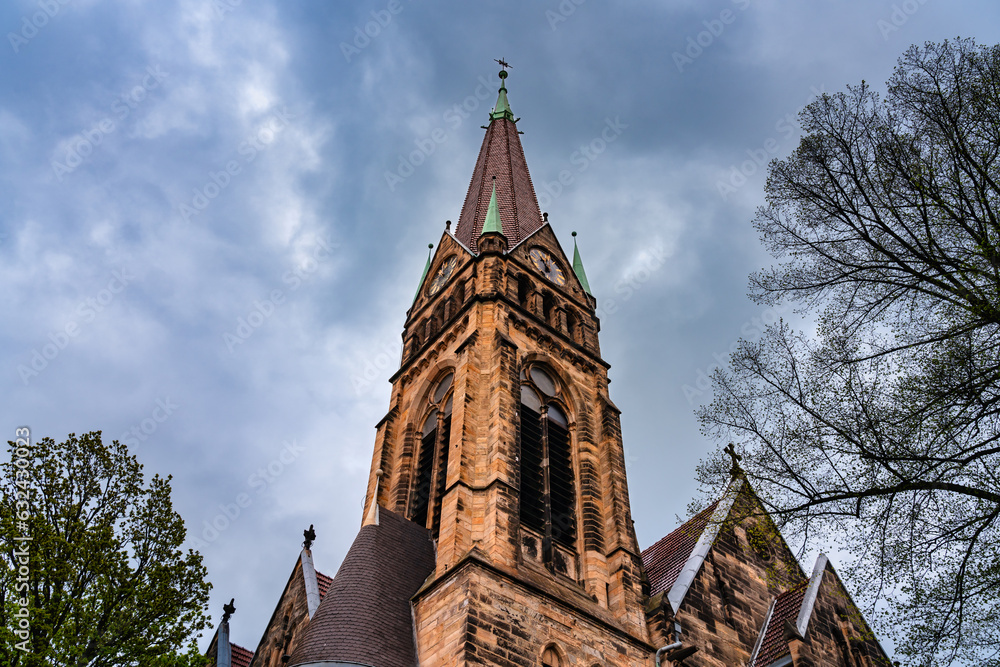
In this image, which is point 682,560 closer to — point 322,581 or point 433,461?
point 433,461

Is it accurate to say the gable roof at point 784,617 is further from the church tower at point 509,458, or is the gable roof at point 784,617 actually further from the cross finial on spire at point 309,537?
the cross finial on spire at point 309,537

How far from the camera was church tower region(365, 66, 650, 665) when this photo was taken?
1325 centimetres

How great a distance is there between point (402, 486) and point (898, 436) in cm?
1224

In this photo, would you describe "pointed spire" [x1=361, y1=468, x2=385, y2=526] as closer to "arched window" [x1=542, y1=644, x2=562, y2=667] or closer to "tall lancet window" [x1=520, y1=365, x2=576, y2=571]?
"tall lancet window" [x1=520, y1=365, x2=576, y2=571]

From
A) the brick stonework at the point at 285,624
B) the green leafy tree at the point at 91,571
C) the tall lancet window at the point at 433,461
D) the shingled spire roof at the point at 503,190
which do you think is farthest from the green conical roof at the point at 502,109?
the green leafy tree at the point at 91,571

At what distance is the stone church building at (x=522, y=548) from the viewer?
12.8 meters

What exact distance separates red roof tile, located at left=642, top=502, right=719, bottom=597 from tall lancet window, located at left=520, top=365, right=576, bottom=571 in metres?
2.30

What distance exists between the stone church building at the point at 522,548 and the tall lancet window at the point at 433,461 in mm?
42

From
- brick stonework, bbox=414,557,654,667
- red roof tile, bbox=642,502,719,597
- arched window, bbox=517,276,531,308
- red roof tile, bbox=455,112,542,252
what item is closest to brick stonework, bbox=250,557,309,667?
brick stonework, bbox=414,557,654,667

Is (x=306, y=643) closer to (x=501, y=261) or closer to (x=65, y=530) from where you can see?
(x=65, y=530)

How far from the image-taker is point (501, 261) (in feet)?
72.3

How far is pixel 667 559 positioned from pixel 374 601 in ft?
25.9

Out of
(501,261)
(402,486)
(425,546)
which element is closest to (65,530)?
(425,546)

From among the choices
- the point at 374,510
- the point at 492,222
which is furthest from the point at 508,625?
the point at 492,222
